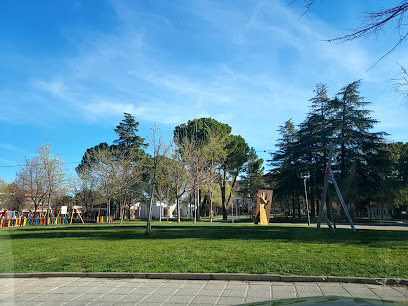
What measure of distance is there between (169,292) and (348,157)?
4141 centimetres

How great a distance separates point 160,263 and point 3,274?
4280mm

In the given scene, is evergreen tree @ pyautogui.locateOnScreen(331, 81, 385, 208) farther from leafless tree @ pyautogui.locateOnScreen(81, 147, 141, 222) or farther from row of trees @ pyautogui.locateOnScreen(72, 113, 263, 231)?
leafless tree @ pyautogui.locateOnScreen(81, 147, 141, 222)

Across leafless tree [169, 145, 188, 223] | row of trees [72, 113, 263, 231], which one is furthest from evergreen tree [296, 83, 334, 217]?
leafless tree [169, 145, 188, 223]

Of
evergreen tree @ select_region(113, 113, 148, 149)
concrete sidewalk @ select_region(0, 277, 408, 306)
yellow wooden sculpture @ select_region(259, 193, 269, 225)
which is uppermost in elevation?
evergreen tree @ select_region(113, 113, 148, 149)

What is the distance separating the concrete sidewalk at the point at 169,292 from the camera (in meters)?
6.04

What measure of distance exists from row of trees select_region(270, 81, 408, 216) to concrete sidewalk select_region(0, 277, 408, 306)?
1452 inches

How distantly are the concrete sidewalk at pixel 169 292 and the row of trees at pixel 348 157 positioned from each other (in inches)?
1452

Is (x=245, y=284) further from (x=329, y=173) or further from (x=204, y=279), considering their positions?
(x=329, y=173)

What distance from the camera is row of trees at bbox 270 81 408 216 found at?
41.1m

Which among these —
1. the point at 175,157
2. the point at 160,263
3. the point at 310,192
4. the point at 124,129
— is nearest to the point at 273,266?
the point at 160,263

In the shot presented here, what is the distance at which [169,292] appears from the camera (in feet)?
21.9

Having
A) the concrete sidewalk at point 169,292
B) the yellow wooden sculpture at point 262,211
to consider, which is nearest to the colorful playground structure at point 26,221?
the yellow wooden sculpture at point 262,211

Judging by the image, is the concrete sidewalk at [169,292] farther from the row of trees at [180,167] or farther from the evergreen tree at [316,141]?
the evergreen tree at [316,141]

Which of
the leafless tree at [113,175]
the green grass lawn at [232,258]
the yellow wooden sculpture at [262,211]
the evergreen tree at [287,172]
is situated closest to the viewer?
the green grass lawn at [232,258]
